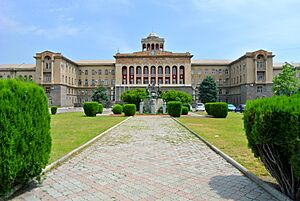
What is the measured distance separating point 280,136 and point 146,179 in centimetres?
262

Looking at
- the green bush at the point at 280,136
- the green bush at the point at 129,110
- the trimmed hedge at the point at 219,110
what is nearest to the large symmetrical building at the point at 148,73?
the green bush at the point at 129,110

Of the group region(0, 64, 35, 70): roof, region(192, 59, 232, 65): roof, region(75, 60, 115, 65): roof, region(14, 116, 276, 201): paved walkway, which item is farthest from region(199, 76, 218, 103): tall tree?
region(14, 116, 276, 201): paved walkway

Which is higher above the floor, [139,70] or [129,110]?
[139,70]

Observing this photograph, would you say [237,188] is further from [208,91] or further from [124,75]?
[124,75]

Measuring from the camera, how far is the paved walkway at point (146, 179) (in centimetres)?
407

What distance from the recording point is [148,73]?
78.6 m

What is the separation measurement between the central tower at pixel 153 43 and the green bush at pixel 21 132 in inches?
3215

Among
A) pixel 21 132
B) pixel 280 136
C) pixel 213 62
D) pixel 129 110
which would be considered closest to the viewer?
pixel 280 136

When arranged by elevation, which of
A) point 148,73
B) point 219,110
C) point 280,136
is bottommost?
point 219,110

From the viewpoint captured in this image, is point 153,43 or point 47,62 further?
point 153,43

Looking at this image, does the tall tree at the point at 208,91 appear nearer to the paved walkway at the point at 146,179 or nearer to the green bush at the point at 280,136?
the paved walkway at the point at 146,179

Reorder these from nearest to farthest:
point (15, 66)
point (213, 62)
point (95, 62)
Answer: point (213, 62), point (15, 66), point (95, 62)

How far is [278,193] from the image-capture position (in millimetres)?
3971

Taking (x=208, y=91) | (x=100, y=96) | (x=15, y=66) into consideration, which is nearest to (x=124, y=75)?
(x=100, y=96)
